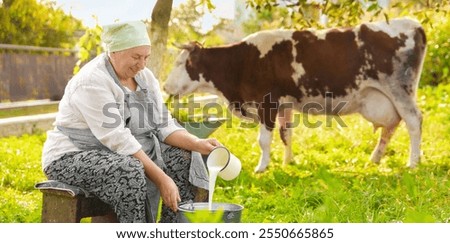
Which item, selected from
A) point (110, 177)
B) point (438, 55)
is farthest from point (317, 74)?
point (438, 55)

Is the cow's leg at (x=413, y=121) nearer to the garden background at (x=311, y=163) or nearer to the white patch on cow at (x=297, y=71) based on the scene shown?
the garden background at (x=311, y=163)

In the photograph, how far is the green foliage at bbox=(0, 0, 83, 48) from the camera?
295 inches

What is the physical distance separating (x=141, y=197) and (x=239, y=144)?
14.8 ft

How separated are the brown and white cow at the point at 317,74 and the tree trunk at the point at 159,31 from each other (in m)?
0.34

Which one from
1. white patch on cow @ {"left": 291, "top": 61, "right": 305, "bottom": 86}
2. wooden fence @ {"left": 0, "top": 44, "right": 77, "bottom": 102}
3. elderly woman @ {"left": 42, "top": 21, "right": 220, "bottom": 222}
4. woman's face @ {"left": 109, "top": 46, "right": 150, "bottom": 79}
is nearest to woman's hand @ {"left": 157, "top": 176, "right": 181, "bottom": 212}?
elderly woman @ {"left": 42, "top": 21, "right": 220, "bottom": 222}

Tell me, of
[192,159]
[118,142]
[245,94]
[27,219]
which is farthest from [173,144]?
[245,94]

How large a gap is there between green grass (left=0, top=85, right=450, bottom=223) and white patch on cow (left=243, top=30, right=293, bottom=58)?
100 cm

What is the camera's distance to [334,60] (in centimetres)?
682

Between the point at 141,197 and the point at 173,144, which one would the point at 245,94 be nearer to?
the point at 173,144

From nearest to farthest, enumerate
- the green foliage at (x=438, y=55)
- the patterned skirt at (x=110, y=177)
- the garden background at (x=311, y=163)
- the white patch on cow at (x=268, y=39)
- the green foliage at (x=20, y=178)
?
the patterned skirt at (x=110, y=177)
the garden background at (x=311, y=163)
the green foliage at (x=20, y=178)
the white patch on cow at (x=268, y=39)
the green foliage at (x=438, y=55)

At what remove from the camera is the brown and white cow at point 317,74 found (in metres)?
→ 6.62

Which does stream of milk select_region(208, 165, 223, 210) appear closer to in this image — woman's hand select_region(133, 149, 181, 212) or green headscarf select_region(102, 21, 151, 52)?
woman's hand select_region(133, 149, 181, 212)

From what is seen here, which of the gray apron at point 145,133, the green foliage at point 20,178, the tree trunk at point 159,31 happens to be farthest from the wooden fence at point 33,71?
the gray apron at point 145,133

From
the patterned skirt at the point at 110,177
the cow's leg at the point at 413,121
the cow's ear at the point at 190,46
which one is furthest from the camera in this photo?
the cow's ear at the point at 190,46
